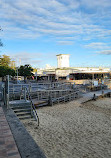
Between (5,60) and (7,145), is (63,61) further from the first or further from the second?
(7,145)

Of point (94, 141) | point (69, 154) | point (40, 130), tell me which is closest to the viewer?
point (69, 154)

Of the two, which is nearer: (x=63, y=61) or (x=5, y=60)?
(x=63, y=61)

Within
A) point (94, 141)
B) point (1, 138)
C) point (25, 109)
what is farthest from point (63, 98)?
point (1, 138)

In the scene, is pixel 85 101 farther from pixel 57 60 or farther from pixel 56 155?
pixel 57 60

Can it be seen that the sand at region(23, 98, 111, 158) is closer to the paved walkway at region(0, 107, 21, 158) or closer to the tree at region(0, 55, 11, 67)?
the paved walkway at region(0, 107, 21, 158)

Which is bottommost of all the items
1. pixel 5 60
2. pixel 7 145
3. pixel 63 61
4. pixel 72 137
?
pixel 72 137

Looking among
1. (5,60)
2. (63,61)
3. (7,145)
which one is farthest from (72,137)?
(5,60)

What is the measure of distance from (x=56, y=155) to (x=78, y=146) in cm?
124

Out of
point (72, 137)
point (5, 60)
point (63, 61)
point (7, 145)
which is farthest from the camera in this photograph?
point (5, 60)

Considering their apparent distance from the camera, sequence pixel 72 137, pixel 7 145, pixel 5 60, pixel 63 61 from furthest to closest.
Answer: pixel 5 60
pixel 63 61
pixel 72 137
pixel 7 145

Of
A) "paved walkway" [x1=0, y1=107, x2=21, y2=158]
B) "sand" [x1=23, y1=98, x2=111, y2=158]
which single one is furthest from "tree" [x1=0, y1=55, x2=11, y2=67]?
→ "paved walkway" [x1=0, y1=107, x2=21, y2=158]

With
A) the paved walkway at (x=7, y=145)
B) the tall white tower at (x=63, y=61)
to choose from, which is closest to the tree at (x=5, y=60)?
the tall white tower at (x=63, y=61)

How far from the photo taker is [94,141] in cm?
671

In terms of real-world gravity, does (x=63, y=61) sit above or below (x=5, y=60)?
Result: below
